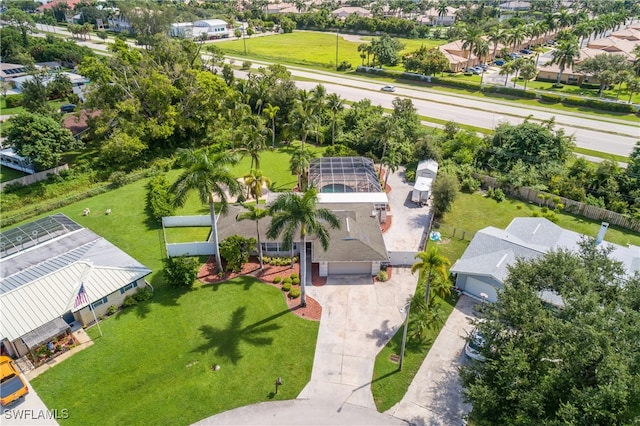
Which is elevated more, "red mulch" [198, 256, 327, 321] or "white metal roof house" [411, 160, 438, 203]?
"white metal roof house" [411, 160, 438, 203]

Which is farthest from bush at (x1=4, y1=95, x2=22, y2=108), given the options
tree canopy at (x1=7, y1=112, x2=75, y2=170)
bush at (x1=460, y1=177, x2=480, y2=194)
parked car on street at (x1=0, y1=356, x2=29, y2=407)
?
bush at (x1=460, y1=177, x2=480, y2=194)

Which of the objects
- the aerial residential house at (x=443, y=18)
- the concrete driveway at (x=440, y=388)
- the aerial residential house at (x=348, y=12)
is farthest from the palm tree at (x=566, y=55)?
the aerial residential house at (x=348, y=12)

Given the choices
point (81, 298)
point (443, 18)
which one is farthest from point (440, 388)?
point (443, 18)

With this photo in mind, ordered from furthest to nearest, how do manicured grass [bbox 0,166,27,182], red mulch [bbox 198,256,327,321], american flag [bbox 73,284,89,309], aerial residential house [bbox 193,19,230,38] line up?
aerial residential house [bbox 193,19,230,38] → manicured grass [bbox 0,166,27,182] → red mulch [bbox 198,256,327,321] → american flag [bbox 73,284,89,309]

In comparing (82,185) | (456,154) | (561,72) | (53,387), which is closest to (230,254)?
(53,387)

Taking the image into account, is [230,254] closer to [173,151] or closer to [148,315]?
[148,315]

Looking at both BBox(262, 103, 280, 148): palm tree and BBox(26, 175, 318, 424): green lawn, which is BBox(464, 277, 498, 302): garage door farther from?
BBox(262, 103, 280, 148): palm tree

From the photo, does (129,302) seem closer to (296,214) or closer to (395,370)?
(296,214)
